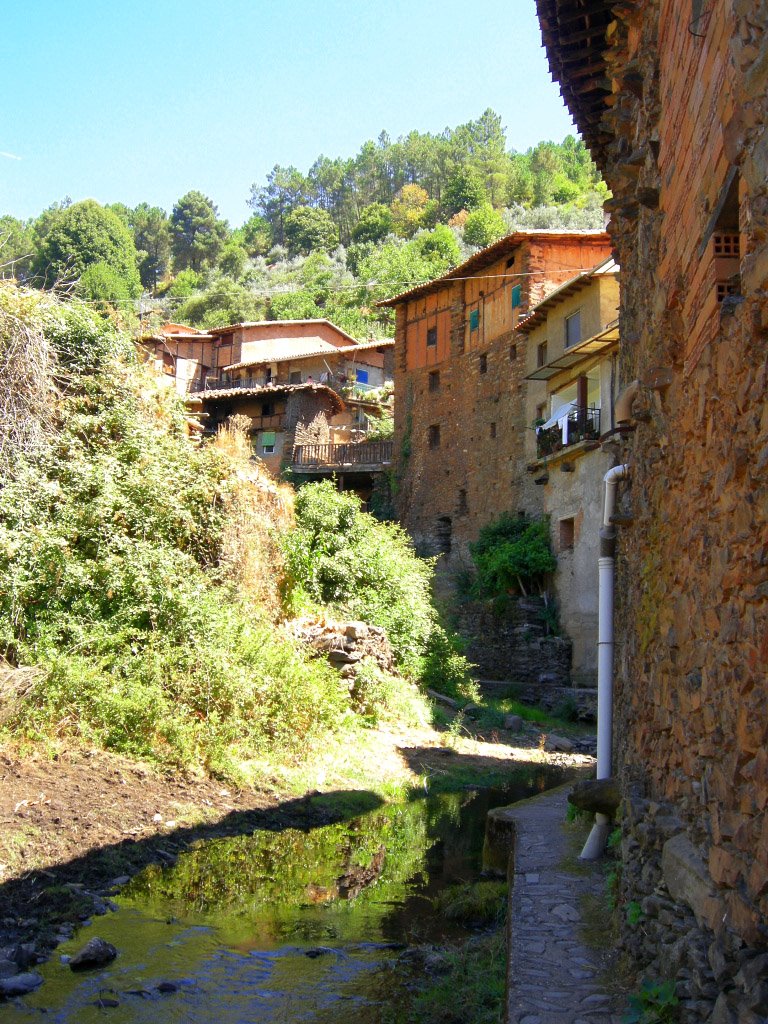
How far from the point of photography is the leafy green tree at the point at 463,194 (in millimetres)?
79312

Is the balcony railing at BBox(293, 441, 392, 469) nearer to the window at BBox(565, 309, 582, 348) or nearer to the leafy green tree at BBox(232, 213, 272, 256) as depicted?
the window at BBox(565, 309, 582, 348)

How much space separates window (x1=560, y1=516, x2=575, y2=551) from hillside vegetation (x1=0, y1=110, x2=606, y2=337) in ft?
85.8

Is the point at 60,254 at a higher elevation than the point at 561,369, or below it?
higher

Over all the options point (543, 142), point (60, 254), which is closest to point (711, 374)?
point (60, 254)

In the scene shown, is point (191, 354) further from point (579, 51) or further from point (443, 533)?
point (579, 51)

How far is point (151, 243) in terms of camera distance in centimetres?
9200

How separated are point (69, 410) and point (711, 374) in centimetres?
1200

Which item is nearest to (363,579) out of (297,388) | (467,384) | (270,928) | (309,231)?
(270,928)

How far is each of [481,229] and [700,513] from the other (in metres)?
66.7

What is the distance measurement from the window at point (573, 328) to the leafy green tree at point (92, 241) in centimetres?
4860

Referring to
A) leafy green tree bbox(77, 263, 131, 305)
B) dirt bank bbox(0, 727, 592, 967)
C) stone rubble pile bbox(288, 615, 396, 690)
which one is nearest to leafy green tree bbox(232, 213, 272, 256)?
leafy green tree bbox(77, 263, 131, 305)

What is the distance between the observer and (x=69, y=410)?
1416 cm

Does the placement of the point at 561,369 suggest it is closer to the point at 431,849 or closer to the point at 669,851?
the point at 431,849

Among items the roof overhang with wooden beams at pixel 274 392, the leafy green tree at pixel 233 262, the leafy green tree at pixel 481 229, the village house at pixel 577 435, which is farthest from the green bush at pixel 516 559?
the leafy green tree at pixel 233 262
